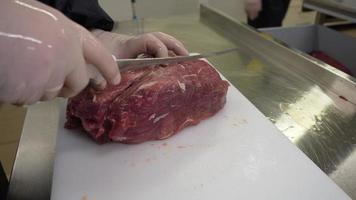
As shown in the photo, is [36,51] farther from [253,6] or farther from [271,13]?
[271,13]

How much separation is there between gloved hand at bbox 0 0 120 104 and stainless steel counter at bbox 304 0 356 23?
1.48 m

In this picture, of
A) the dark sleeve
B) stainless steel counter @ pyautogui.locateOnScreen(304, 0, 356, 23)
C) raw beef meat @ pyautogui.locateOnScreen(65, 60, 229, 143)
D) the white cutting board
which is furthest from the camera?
stainless steel counter @ pyautogui.locateOnScreen(304, 0, 356, 23)

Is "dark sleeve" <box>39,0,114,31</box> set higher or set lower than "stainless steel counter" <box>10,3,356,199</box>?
higher

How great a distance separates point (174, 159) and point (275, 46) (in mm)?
752

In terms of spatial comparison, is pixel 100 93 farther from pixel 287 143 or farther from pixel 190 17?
pixel 190 17

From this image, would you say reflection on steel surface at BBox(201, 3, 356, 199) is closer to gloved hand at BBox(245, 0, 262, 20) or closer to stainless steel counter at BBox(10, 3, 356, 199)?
stainless steel counter at BBox(10, 3, 356, 199)

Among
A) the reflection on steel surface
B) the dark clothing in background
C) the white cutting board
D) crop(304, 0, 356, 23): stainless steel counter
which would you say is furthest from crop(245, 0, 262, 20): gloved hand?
the white cutting board

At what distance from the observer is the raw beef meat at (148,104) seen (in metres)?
0.79

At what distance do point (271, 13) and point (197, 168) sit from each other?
4.54ft

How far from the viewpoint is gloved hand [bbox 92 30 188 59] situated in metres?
0.96

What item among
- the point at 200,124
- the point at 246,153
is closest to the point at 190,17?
the point at 200,124

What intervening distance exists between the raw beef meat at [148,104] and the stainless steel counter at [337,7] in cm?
105

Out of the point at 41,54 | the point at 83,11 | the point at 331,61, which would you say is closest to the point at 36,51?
the point at 41,54

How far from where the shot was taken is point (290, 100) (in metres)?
1.03
